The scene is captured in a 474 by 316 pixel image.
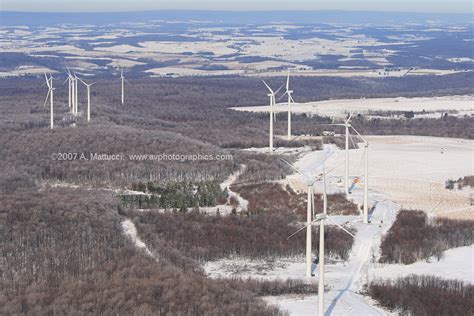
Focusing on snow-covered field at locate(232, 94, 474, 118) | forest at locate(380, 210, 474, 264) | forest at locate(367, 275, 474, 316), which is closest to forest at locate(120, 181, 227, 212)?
forest at locate(380, 210, 474, 264)

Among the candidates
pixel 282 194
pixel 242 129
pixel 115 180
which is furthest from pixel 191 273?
pixel 242 129

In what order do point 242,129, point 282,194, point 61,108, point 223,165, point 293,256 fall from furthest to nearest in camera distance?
1. point 61,108
2. point 242,129
3. point 223,165
4. point 282,194
5. point 293,256

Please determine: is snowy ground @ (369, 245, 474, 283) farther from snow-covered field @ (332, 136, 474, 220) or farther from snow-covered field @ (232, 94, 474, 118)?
snow-covered field @ (232, 94, 474, 118)

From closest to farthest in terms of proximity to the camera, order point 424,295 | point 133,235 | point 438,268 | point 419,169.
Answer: point 424,295, point 438,268, point 133,235, point 419,169

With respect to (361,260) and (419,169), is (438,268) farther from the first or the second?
(419,169)

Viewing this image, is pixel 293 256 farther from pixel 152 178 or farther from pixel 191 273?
pixel 152 178

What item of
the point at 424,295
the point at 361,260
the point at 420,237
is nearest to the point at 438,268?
the point at 361,260

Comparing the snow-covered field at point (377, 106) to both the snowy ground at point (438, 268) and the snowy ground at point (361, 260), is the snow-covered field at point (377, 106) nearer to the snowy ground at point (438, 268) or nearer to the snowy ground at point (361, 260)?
the snowy ground at point (361, 260)
